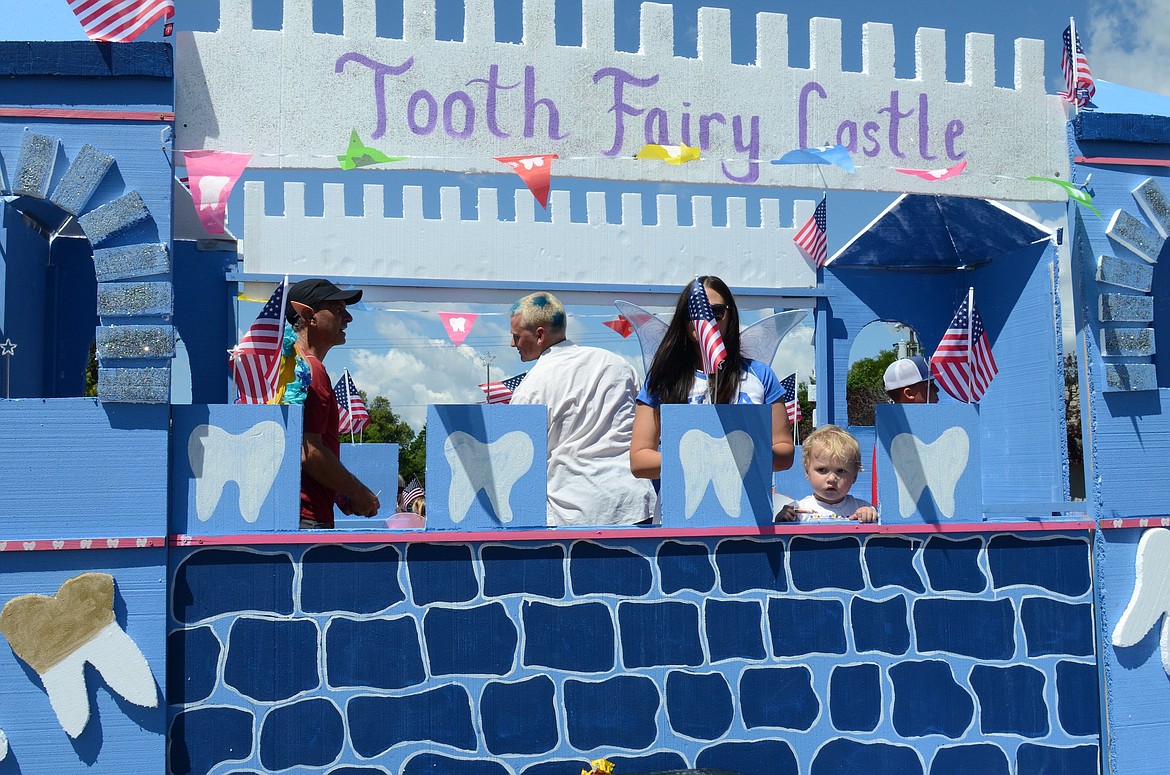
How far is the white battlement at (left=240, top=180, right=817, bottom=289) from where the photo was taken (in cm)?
838

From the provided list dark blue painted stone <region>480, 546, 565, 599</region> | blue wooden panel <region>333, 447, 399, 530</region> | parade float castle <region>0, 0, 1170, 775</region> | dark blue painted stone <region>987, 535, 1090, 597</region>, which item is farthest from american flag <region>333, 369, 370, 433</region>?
dark blue painted stone <region>987, 535, 1090, 597</region>

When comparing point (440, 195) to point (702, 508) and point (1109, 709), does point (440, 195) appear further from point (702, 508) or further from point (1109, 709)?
point (1109, 709)

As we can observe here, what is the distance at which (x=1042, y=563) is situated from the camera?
179 inches

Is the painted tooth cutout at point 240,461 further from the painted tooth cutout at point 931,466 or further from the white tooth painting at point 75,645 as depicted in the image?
the painted tooth cutout at point 931,466

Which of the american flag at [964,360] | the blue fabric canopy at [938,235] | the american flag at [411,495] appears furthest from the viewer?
the blue fabric canopy at [938,235]

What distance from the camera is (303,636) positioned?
387cm

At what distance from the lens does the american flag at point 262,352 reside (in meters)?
4.02

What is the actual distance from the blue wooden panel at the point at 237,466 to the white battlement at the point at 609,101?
1.04m

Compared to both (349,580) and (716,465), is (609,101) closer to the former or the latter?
(716,465)

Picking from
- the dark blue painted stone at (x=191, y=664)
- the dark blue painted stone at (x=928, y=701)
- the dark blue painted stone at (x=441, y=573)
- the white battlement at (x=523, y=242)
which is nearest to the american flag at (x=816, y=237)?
the white battlement at (x=523, y=242)

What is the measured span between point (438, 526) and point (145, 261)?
144cm

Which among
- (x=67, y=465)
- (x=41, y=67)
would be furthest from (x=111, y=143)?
(x=67, y=465)

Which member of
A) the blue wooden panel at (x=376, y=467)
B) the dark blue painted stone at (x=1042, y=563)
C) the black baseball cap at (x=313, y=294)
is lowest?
the dark blue painted stone at (x=1042, y=563)

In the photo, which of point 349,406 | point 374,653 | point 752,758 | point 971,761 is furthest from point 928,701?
point 349,406
